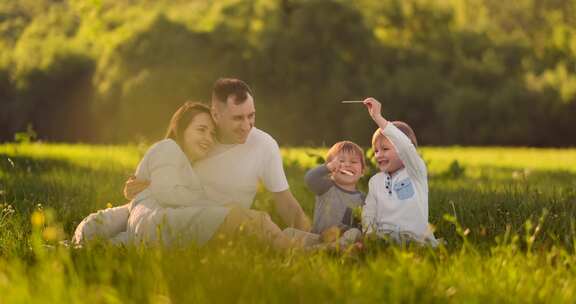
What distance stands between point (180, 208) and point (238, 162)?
80cm

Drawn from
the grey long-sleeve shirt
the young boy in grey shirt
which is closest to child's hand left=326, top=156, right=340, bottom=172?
the young boy in grey shirt

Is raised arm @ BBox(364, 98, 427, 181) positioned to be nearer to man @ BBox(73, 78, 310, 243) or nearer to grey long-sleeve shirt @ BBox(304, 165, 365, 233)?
→ grey long-sleeve shirt @ BBox(304, 165, 365, 233)

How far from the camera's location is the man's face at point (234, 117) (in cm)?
586

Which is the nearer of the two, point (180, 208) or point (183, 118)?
point (180, 208)

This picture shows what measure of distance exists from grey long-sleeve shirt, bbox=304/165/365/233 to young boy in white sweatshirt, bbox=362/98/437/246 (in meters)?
0.61

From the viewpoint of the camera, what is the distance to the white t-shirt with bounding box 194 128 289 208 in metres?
6.07

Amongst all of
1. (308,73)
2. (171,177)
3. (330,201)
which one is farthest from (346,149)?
(308,73)

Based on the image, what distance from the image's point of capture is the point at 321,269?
4.05 m

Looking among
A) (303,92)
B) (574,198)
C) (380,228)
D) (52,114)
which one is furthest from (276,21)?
(380,228)

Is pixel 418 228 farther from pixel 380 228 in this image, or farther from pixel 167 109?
pixel 167 109

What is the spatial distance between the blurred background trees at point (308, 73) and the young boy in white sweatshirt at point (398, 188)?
67.0 ft

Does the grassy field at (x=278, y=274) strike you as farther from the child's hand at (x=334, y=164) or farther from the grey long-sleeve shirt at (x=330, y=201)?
the child's hand at (x=334, y=164)

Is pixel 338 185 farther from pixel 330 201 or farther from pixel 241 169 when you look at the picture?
pixel 241 169

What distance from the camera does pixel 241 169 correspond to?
6109 millimetres
